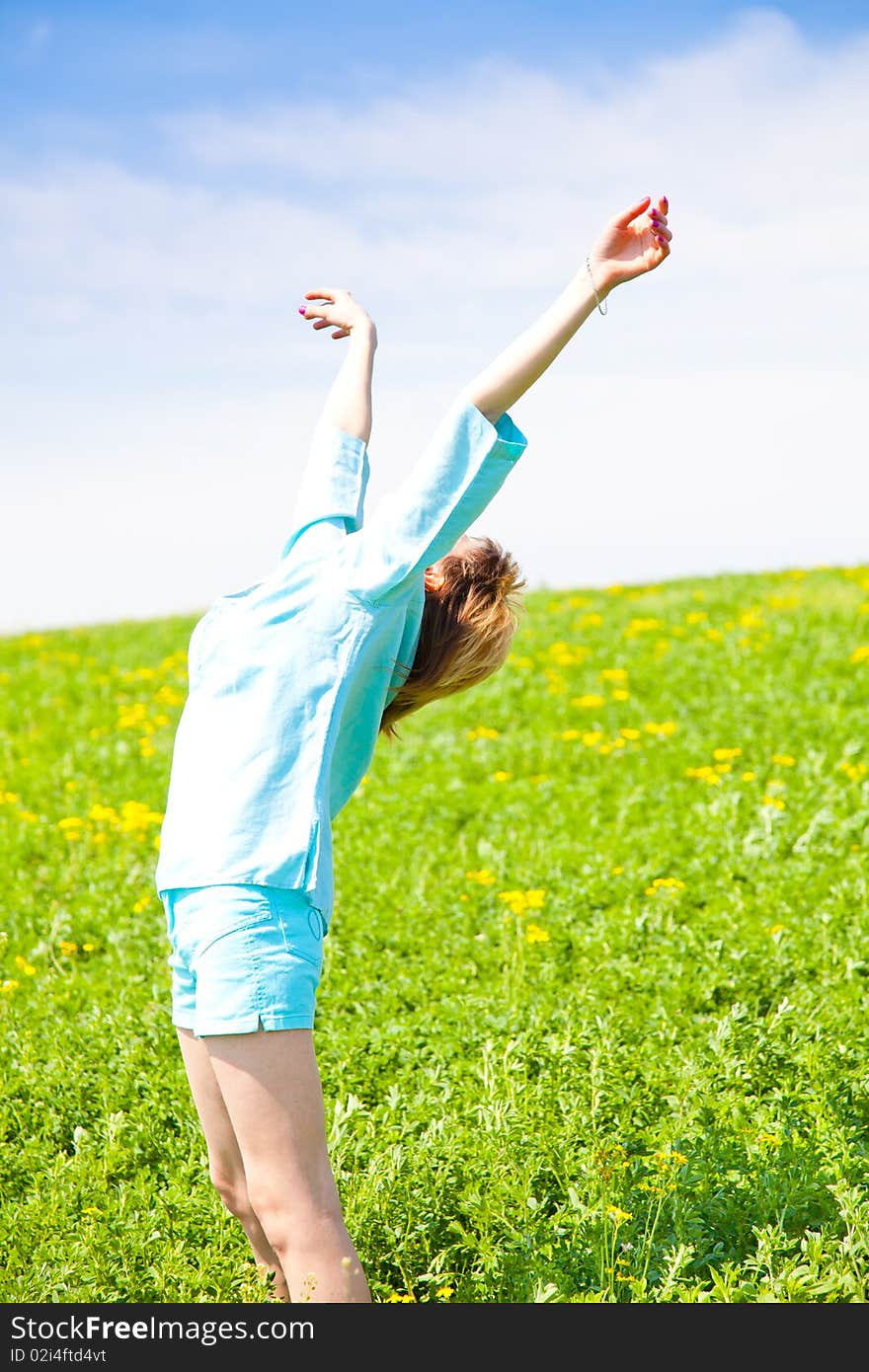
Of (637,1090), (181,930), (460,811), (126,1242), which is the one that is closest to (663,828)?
(460,811)

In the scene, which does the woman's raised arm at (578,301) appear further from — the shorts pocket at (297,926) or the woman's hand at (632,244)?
the shorts pocket at (297,926)

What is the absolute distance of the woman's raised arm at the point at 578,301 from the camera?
2.72m

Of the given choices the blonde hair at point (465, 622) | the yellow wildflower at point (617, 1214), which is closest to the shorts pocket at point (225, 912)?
the blonde hair at point (465, 622)

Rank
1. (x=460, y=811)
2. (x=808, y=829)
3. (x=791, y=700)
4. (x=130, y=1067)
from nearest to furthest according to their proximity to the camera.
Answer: (x=130, y=1067)
(x=808, y=829)
(x=460, y=811)
(x=791, y=700)

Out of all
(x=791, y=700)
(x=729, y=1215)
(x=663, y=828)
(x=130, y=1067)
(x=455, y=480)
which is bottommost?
(x=729, y=1215)

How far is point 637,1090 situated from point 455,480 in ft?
8.61

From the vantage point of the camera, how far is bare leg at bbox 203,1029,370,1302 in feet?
8.80

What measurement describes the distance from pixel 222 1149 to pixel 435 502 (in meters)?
1.75

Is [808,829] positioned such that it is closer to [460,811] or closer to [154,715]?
[460,811]

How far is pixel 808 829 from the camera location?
6.62 metres

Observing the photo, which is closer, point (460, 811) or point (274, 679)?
point (274, 679)

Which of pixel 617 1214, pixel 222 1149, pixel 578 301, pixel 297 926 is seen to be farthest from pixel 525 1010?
pixel 578 301

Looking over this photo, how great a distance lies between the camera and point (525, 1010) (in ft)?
16.4

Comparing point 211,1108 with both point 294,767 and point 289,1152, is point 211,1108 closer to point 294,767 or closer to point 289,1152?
point 289,1152
